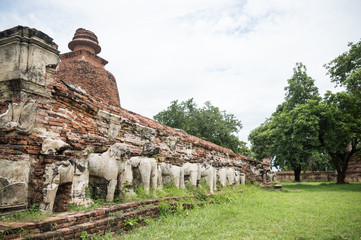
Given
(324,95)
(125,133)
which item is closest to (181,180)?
(125,133)

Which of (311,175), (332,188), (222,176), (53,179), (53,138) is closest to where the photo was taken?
(53,179)

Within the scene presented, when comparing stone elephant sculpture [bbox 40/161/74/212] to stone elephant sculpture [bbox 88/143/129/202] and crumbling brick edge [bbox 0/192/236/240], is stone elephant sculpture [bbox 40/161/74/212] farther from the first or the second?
stone elephant sculpture [bbox 88/143/129/202]

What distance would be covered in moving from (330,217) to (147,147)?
4129mm

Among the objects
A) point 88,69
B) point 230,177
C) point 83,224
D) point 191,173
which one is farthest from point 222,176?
point 88,69

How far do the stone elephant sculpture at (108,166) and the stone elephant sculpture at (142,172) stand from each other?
11.1 inches

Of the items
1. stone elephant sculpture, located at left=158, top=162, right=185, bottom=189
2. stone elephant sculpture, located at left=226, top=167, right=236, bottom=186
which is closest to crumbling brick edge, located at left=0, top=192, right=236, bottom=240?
stone elephant sculpture, located at left=158, top=162, right=185, bottom=189

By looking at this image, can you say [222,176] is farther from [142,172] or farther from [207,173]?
[142,172]

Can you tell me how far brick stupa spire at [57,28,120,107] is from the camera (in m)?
9.30

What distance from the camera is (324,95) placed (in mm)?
14500

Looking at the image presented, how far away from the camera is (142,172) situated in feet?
16.6

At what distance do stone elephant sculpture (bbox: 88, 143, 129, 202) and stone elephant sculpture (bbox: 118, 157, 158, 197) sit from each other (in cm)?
28

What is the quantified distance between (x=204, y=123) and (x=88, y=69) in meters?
11.2

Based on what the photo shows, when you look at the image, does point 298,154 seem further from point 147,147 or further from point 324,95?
point 147,147

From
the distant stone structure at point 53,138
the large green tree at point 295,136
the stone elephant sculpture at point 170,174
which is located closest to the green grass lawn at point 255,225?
the distant stone structure at point 53,138
